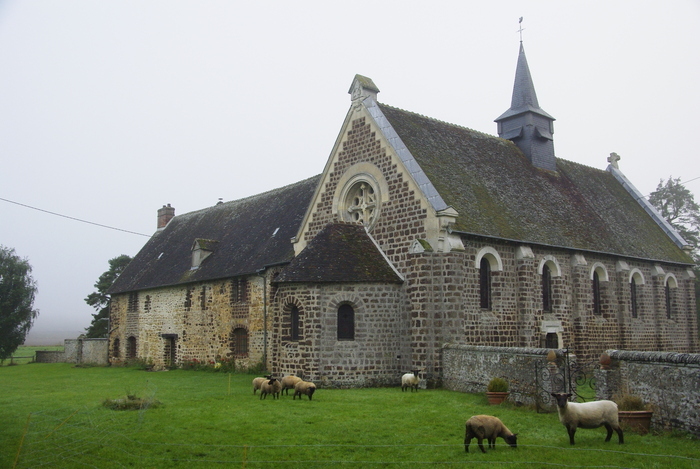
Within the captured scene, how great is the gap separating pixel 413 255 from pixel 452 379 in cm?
418

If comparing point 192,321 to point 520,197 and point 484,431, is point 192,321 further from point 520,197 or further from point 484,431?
point 484,431

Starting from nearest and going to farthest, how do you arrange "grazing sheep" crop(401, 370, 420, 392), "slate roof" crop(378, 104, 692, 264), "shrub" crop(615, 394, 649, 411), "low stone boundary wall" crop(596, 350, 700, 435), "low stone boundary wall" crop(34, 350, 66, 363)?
1. "low stone boundary wall" crop(596, 350, 700, 435)
2. "shrub" crop(615, 394, 649, 411)
3. "grazing sheep" crop(401, 370, 420, 392)
4. "slate roof" crop(378, 104, 692, 264)
5. "low stone boundary wall" crop(34, 350, 66, 363)

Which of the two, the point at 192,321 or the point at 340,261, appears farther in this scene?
the point at 192,321

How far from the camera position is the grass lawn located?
965 cm

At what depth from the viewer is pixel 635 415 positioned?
449 inches

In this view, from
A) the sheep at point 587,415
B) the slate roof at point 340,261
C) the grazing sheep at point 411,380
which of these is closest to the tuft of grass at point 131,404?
the slate roof at point 340,261

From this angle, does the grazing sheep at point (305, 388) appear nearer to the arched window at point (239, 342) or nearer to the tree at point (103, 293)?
the arched window at point (239, 342)

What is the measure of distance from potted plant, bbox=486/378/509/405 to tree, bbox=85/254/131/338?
42094mm

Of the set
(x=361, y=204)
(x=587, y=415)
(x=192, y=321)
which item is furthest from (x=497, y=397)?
(x=192, y=321)

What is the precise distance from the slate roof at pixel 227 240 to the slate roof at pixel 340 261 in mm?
4695

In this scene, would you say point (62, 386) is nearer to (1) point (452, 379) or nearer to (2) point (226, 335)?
(2) point (226, 335)

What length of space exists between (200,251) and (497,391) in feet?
69.2

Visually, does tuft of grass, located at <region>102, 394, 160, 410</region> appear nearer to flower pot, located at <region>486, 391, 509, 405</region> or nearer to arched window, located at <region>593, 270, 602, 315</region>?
flower pot, located at <region>486, 391, 509, 405</region>

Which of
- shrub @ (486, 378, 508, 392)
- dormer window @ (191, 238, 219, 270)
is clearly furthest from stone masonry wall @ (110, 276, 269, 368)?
shrub @ (486, 378, 508, 392)
